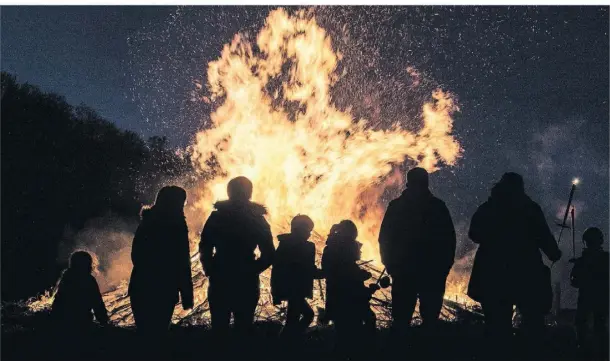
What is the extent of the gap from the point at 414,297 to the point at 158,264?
3.34 metres

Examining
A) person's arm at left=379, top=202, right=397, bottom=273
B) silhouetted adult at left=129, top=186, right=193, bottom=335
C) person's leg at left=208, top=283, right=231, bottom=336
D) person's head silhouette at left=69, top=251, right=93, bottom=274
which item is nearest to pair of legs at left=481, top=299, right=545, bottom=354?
person's arm at left=379, top=202, right=397, bottom=273

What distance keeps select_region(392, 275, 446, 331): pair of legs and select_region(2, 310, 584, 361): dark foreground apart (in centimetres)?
28

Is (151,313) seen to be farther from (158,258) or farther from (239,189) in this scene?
(239,189)

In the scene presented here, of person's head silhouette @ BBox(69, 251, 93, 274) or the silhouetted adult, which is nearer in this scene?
the silhouetted adult

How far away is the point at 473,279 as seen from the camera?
6371 mm

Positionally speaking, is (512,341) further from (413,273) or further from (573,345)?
(573,345)

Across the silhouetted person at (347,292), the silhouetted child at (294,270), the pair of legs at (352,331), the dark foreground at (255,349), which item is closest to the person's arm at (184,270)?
the dark foreground at (255,349)

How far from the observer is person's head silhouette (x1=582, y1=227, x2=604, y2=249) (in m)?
7.55

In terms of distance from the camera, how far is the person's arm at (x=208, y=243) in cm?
606

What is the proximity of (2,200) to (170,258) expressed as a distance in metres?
22.0

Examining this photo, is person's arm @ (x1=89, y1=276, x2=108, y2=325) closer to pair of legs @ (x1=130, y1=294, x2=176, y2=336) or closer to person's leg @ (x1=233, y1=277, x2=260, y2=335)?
pair of legs @ (x1=130, y1=294, x2=176, y2=336)

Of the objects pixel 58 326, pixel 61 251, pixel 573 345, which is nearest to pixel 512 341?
pixel 573 345

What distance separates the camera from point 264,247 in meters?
6.20

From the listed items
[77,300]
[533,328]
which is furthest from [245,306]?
[533,328]
